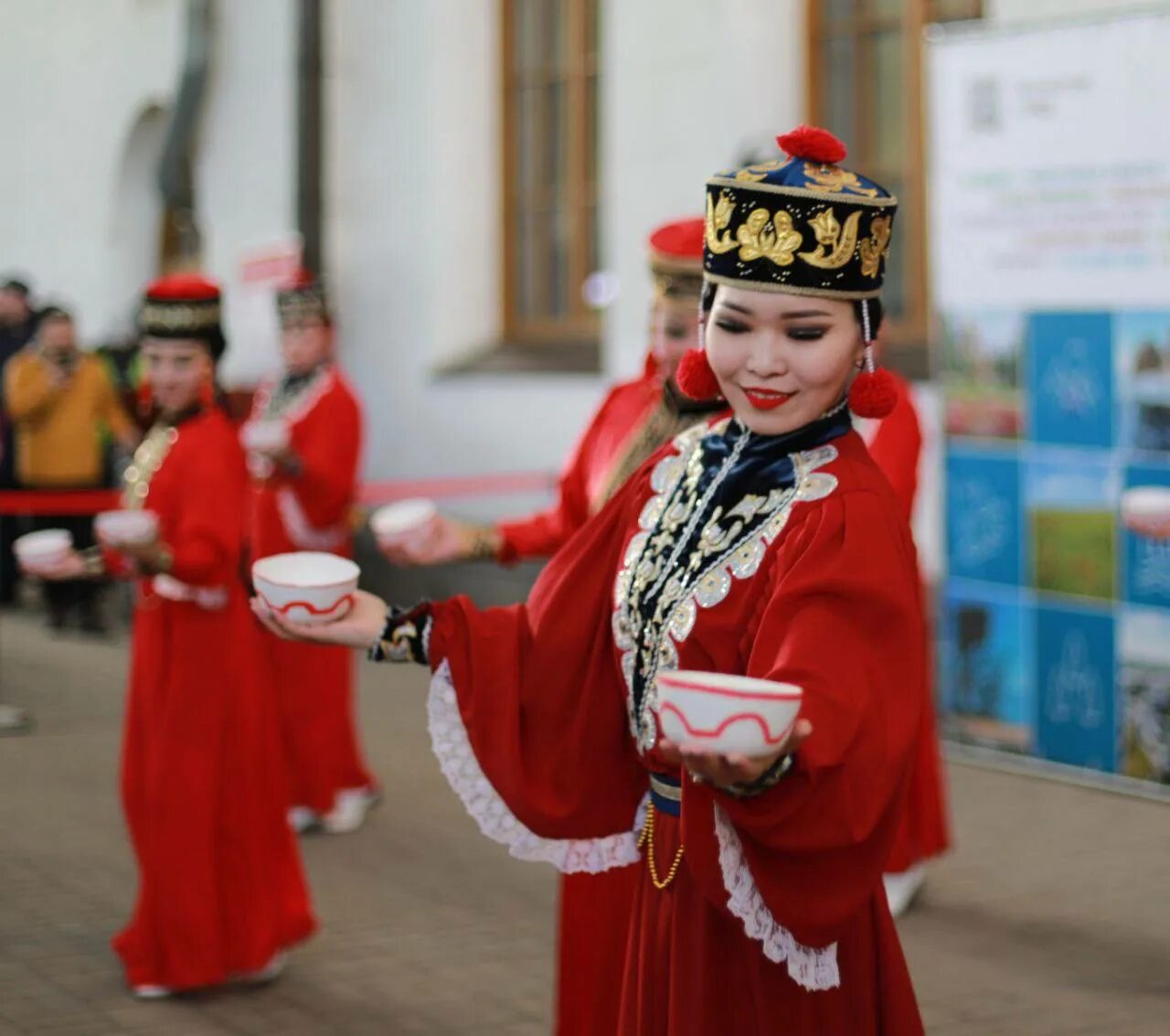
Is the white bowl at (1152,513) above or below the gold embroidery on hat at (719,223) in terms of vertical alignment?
below

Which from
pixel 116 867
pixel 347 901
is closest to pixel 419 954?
pixel 347 901

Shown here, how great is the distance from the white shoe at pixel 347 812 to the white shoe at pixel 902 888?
203cm

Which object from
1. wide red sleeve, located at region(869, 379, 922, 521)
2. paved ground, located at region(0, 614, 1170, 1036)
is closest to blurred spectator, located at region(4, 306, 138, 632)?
paved ground, located at region(0, 614, 1170, 1036)

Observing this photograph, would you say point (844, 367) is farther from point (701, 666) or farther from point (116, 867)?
point (116, 867)

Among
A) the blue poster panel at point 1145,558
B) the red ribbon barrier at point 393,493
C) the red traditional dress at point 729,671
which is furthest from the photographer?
the red ribbon barrier at point 393,493

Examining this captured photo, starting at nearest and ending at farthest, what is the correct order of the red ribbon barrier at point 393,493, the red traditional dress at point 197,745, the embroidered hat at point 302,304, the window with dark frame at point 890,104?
the red traditional dress at point 197,745 < the embroidered hat at point 302,304 < the window with dark frame at point 890,104 < the red ribbon barrier at point 393,493

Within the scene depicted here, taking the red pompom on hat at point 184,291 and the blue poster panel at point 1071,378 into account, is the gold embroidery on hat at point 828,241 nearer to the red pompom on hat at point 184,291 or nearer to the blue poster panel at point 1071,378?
the red pompom on hat at point 184,291

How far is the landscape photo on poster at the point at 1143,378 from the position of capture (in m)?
6.93

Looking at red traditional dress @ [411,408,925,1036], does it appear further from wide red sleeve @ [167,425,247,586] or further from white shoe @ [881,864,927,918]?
white shoe @ [881,864,927,918]

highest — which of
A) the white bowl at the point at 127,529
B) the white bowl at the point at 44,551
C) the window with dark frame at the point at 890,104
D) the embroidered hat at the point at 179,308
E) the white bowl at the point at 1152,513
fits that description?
the window with dark frame at the point at 890,104

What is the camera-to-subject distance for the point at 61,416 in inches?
468

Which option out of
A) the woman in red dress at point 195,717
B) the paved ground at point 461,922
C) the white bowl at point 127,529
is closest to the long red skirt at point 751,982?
the paved ground at point 461,922

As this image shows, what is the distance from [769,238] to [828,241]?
80 millimetres

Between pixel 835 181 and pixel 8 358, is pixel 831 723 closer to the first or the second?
pixel 835 181
